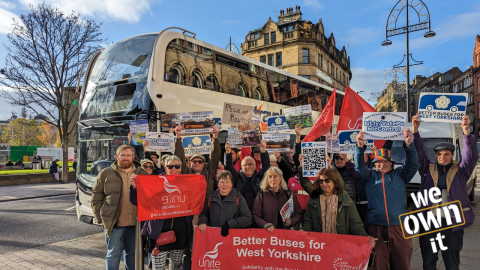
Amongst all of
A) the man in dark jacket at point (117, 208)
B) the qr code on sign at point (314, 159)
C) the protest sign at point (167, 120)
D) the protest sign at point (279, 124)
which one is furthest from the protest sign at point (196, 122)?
the qr code on sign at point (314, 159)

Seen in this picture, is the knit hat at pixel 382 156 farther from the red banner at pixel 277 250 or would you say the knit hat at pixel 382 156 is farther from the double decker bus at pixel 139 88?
the double decker bus at pixel 139 88

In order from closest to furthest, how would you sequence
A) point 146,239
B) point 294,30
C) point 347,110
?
point 146,239 < point 347,110 < point 294,30

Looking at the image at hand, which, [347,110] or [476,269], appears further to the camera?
[347,110]

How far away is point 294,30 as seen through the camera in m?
42.4

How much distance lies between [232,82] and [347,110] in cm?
375

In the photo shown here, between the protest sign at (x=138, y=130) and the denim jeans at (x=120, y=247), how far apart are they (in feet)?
7.92

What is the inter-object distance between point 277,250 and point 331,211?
0.81 meters

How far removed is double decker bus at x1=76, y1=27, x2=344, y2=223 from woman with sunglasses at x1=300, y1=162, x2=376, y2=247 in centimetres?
396

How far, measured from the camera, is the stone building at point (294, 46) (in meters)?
42.3

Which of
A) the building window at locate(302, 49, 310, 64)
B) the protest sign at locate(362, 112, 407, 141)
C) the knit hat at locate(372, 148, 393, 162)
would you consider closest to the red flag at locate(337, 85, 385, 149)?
the protest sign at locate(362, 112, 407, 141)

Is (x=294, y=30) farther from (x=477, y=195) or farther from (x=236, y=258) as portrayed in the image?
(x=236, y=258)

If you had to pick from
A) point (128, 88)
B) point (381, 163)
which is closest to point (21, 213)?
point (128, 88)

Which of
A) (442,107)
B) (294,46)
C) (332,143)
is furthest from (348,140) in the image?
(294,46)

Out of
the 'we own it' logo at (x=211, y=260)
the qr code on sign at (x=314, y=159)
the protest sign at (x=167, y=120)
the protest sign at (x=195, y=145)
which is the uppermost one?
the protest sign at (x=167, y=120)
